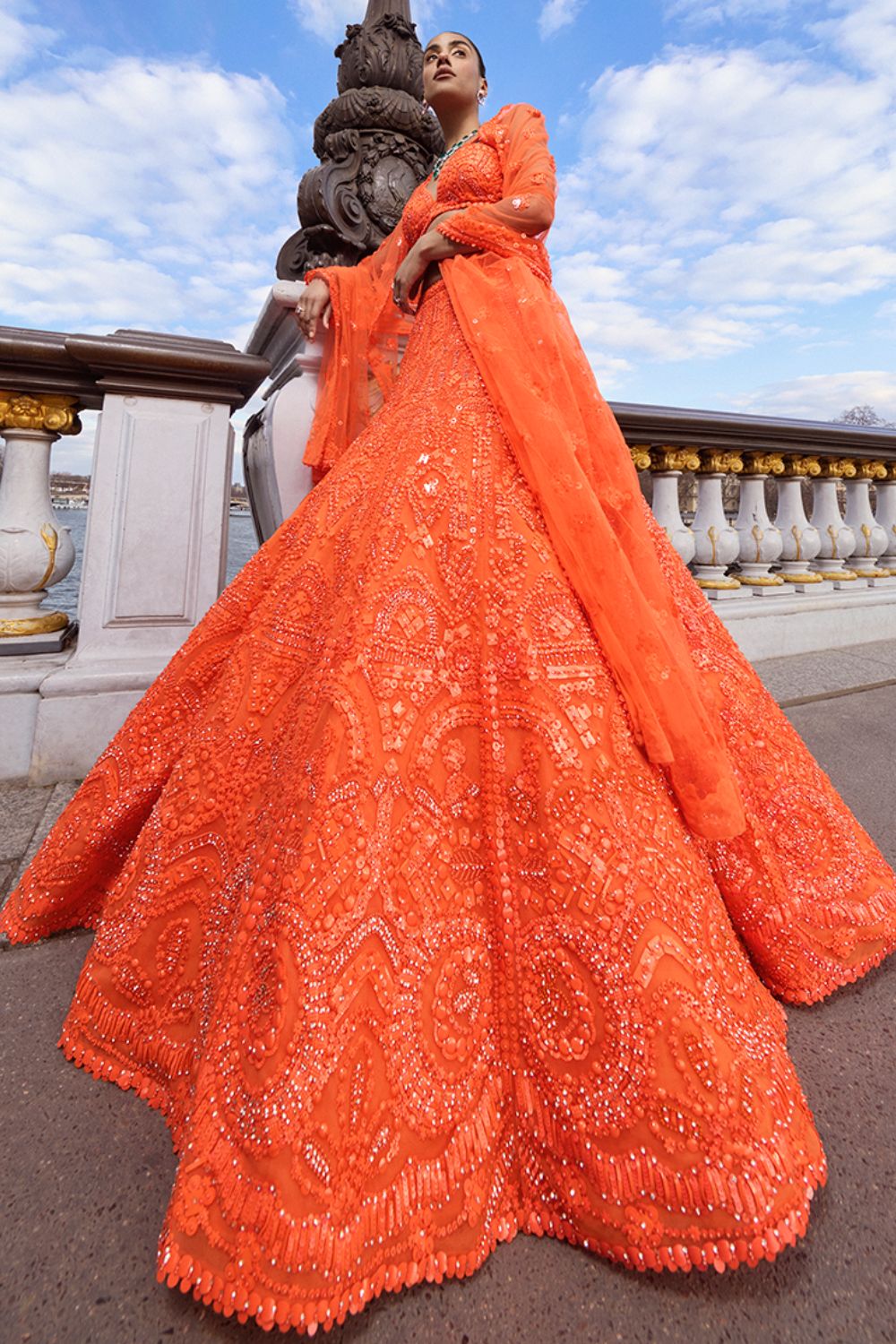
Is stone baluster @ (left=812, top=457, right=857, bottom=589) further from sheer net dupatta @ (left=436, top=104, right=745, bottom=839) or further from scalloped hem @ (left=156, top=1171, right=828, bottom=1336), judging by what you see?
scalloped hem @ (left=156, top=1171, right=828, bottom=1336)

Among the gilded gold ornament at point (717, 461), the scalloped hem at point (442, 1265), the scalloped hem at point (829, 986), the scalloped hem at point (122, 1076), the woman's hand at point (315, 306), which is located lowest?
the scalloped hem at point (442, 1265)

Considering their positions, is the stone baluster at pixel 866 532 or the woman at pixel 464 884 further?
the stone baluster at pixel 866 532

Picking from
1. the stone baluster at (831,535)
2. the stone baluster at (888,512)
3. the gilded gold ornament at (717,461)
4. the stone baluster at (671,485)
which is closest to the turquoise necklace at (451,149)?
the stone baluster at (671,485)

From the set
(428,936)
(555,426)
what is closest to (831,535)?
(555,426)

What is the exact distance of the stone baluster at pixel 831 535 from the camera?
Answer: 12.0 feet

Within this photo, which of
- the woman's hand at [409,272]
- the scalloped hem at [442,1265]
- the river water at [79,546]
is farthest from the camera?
the river water at [79,546]

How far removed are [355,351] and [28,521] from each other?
46.2 inches

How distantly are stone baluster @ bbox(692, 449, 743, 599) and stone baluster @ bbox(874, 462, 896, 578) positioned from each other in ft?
4.69

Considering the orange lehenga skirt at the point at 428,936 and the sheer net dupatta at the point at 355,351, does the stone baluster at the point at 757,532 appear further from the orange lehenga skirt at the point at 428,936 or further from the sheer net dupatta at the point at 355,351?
the orange lehenga skirt at the point at 428,936

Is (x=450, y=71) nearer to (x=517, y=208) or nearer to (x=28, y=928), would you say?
(x=517, y=208)

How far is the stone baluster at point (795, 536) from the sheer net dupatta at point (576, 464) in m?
2.72

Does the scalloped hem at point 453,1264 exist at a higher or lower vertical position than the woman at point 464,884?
lower

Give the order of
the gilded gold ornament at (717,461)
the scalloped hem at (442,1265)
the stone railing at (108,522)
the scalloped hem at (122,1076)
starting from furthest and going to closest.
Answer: the gilded gold ornament at (717,461), the stone railing at (108,522), the scalloped hem at (122,1076), the scalloped hem at (442,1265)

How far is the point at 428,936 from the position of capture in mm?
760
